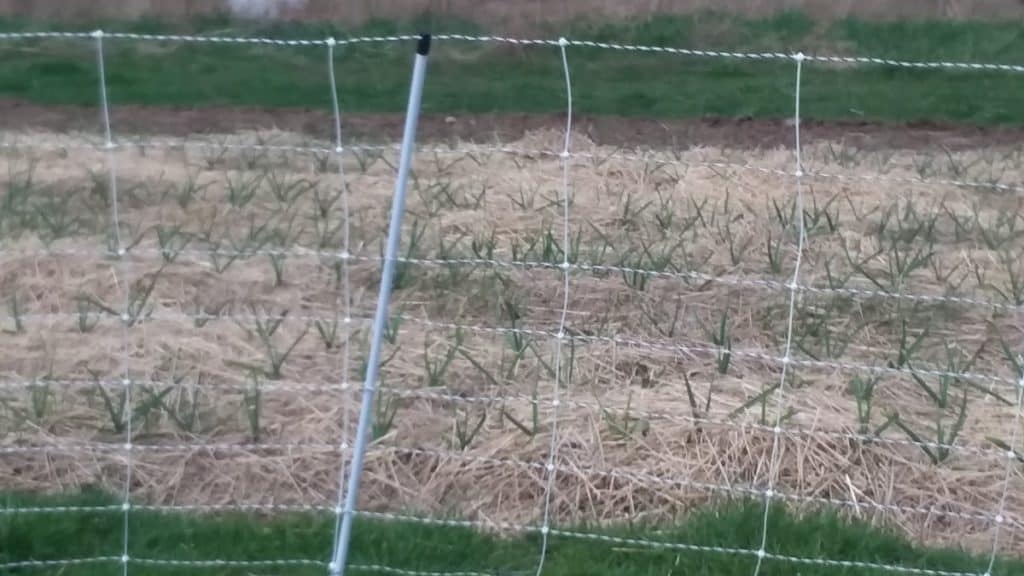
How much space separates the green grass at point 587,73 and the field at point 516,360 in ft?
9.90

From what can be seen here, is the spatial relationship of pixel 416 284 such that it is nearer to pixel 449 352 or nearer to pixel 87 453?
pixel 449 352

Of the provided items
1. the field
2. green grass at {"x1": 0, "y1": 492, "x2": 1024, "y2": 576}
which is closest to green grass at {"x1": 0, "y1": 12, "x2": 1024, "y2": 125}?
the field

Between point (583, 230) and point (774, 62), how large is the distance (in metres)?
7.06

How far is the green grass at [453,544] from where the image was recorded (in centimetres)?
367

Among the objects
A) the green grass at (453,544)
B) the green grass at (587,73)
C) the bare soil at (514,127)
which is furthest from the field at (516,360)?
the green grass at (587,73)

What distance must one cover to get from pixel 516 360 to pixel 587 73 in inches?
317

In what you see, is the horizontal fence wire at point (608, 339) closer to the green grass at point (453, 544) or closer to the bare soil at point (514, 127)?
the green grass at point (453, 544)

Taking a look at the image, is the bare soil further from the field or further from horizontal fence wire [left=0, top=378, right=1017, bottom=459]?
horizontal fence wire [left=0, top=378, right=1017, bottom=459]

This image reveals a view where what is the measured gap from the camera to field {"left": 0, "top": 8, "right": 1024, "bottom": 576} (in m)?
3.85

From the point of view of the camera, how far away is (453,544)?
12.4 feet

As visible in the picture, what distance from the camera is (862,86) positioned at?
38.0ft

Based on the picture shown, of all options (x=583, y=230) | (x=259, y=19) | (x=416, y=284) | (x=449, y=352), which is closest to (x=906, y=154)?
(x=583, y=230)

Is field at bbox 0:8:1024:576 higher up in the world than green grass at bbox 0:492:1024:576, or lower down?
higher up

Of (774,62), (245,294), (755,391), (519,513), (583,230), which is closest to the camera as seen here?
(519,513)
